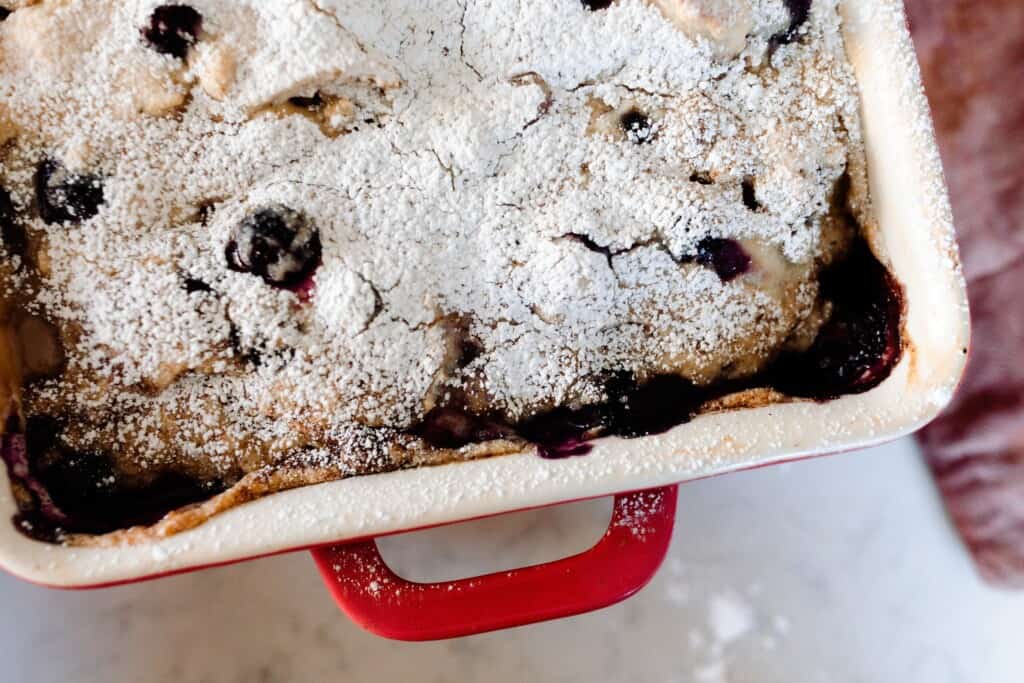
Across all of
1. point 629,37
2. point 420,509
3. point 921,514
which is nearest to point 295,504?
point 420,509

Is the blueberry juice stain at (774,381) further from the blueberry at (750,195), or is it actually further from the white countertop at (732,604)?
the white countertop at (732,604)

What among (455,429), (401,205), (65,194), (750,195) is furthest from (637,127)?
(65,194)

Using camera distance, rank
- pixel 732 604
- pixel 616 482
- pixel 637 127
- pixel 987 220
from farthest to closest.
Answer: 1. pixel 732 604
2. pixel 987 220
3. pixel 637 127
4. pixel 616 482

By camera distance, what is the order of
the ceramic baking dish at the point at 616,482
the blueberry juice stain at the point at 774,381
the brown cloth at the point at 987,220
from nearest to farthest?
the ceramic baking dish at the point at 616,482
the blueberry juice stain at the point at 774,381
the brown cloth at the point at 987,220

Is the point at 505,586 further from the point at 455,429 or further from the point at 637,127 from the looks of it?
the point at 637,127

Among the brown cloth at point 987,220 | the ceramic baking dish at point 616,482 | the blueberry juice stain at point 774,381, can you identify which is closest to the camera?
the ceramic baking dish at point 616,482

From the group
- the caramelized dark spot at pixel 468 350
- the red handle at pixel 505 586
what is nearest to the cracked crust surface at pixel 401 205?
the caramelized dark spot at pixel 468 350
